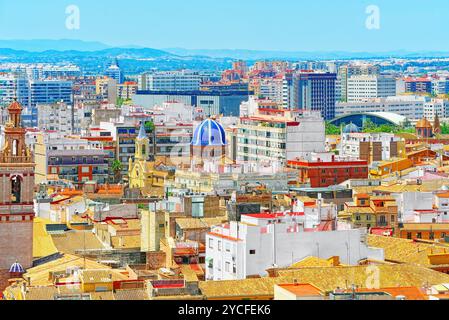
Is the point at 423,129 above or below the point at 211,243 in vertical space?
below

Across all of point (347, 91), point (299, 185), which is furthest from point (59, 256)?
point (347, 91)

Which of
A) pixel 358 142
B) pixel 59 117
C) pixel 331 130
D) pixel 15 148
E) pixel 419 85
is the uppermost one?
pixel 15 148

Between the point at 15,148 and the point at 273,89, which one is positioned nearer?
the point at 15,148

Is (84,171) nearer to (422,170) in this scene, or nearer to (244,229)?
(422,170)

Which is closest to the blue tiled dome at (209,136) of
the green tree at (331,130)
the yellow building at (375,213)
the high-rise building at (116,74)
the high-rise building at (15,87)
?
the yellow building at (375,213)

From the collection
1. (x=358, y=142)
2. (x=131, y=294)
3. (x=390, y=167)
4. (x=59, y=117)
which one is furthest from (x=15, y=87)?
(x=131, y=294)

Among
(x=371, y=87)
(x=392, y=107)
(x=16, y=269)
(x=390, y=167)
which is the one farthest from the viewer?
(x=371, y=87)

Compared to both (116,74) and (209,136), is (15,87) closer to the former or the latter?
(116,74)

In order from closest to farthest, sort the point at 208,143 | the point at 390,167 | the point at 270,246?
the point at 270,246 → the point at 208,143 → the point at 390,167
